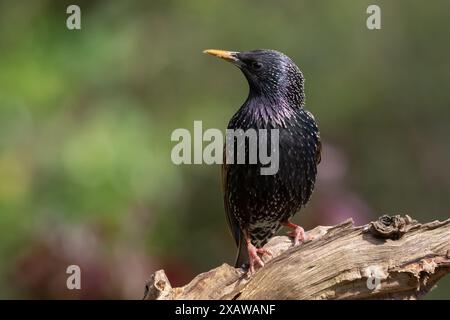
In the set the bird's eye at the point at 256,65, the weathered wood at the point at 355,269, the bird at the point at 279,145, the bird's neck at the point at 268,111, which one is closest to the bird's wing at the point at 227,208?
the bird at the point at 279,145

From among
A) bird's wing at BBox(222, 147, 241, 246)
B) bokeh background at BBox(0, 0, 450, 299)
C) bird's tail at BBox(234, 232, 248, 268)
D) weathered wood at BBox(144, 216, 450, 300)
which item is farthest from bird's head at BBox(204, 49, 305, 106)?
bokeh background at BBox(0, 0, 450, 299)

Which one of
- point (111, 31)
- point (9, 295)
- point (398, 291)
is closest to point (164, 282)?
point (398, 291)

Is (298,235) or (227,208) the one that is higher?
(227,208)

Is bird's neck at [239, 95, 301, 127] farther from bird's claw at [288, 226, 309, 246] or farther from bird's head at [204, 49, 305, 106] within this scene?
bird's claw at [288, 226, 309, 246]

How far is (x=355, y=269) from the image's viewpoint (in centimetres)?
520

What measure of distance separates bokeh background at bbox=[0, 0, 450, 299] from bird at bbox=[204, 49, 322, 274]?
124 cm

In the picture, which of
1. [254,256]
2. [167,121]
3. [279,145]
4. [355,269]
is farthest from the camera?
[167,121]

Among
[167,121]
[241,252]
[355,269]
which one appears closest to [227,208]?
[241,252]

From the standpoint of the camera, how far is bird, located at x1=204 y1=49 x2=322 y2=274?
6.10 meters

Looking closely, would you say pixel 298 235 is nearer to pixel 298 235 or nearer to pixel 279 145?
pixel 298 235

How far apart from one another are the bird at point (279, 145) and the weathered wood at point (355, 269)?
0.73 meters

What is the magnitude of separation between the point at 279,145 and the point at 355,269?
3.71 feet

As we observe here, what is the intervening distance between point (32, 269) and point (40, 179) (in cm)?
66

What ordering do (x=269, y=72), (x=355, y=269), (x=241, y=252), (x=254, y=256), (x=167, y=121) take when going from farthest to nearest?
(x=167, y=121)
(x=241, y=252)
(x=269, y=72)
(x=254, y=256)
(x=355, y=269)
